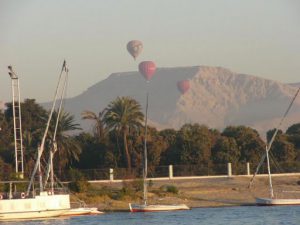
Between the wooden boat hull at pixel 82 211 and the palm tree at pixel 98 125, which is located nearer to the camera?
the wooden boat hull at pixel 82 211

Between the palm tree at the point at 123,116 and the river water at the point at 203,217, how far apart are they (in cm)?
2994

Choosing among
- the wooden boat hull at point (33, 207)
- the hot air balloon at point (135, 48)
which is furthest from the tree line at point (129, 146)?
the hot air balloon at point (135, 48)

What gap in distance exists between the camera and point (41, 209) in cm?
8344

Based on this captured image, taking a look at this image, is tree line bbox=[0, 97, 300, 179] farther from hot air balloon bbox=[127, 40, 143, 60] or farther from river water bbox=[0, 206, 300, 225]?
hot air balloon bbox=[127, 40, 143, 60]

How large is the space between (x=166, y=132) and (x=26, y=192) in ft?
167

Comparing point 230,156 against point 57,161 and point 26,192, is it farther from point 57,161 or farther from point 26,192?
point 26,192

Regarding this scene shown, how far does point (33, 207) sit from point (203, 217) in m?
13.6

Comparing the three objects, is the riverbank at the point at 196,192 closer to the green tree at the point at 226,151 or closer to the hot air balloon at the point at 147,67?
the green tree at the point at 226,151

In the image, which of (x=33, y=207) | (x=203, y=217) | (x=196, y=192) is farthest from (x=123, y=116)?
(x=203, y=217)

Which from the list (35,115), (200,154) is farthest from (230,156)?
(35,115)

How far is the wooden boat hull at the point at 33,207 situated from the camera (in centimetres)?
8238

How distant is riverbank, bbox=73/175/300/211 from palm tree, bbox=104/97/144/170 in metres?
14.9

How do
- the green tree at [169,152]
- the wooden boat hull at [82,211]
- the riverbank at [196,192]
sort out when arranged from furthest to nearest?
the green tree at [169,152] < the riverbank at [196,192] < the wooden boat hull at [82,211]

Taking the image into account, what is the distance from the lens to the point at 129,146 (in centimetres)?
11875
